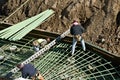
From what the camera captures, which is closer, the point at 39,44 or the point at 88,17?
the point at 39,44

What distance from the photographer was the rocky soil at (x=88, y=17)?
1769 cm

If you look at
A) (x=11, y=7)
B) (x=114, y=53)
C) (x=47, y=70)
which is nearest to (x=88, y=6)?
(x=114, y=53)

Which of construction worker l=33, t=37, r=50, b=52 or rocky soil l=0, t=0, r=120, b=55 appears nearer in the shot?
construction worker l=33, t=37, r=50, b=52

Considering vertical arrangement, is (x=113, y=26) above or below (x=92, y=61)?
above

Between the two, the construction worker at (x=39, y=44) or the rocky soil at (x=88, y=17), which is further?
the rocky soil at (x=88, y=17)

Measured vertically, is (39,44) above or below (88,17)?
below

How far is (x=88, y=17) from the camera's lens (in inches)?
746

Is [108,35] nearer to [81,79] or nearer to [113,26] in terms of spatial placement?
[113,26]

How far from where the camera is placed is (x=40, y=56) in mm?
17922

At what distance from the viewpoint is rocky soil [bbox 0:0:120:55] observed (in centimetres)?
1769

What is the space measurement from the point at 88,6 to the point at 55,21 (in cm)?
226

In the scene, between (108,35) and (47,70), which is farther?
(108,35)

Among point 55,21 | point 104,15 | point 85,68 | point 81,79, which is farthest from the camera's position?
point 55,21

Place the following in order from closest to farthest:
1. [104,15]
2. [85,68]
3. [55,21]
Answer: [85,68], [104,15], [55,21]
